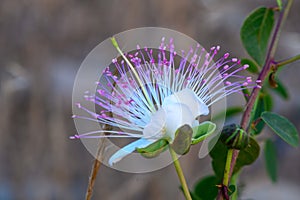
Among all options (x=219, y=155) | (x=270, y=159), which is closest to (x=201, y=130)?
(x=219, y=155)

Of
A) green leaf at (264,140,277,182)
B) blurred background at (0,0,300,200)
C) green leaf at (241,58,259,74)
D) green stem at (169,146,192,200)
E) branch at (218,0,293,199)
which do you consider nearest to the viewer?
green stem at (169,146,192,200)

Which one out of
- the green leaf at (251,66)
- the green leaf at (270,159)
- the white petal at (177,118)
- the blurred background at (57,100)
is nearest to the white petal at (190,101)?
the white petal at (177,118)

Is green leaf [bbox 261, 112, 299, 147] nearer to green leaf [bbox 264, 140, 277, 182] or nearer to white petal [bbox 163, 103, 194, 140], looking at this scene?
white petal [bbox 163, 103, 194, 140]

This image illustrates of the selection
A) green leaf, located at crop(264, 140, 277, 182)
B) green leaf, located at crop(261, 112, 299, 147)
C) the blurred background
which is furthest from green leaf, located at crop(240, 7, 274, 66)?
the blurred background

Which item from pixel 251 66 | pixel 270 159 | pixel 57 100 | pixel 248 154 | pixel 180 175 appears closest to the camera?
pixel 180 175

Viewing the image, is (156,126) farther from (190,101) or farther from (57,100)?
(57,100)

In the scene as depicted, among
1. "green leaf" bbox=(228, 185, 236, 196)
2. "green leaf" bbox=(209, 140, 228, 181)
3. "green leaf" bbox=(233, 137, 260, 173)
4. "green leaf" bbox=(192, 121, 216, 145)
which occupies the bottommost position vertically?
"green leaf" bbox=(228, 185, 236, 196)
